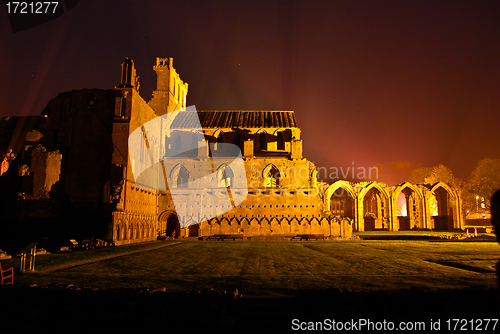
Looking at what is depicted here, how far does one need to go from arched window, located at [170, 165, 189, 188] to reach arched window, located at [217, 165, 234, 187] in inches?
143

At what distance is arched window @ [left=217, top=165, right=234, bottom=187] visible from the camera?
116 feet

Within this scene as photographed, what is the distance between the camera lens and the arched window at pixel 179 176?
116 ft

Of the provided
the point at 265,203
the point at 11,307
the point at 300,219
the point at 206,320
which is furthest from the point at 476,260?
the point at 265,203

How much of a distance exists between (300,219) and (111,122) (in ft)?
64.1

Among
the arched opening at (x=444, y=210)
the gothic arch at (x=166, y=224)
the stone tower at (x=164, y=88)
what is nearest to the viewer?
the gothic arch at (x=166, y=224)

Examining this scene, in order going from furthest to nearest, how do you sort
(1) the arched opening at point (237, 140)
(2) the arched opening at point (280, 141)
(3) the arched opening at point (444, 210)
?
(3) the arched opening at point (444, 210) → (2) the arched opening at point (280, 141) → (1) the arched opening at point (237, 140)

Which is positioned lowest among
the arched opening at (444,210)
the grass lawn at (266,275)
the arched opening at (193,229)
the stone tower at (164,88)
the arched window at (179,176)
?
the arched opening at (193,229)

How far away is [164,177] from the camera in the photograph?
3525cm

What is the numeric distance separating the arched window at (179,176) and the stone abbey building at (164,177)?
112 millimetres

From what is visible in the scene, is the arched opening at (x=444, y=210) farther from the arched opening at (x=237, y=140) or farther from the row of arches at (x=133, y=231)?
the row of arches at (x=133, y=231)

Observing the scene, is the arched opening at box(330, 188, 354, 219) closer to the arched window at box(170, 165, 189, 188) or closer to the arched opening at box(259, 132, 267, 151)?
the arched opening at box(259, 132, 267, 151)

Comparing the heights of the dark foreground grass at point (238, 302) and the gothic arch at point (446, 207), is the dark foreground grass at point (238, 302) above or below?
below

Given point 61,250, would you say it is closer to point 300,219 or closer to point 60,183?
point 60,183

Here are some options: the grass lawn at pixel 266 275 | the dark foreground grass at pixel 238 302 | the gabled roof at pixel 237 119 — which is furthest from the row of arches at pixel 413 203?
the dark foreground grass at pixel 238 302
